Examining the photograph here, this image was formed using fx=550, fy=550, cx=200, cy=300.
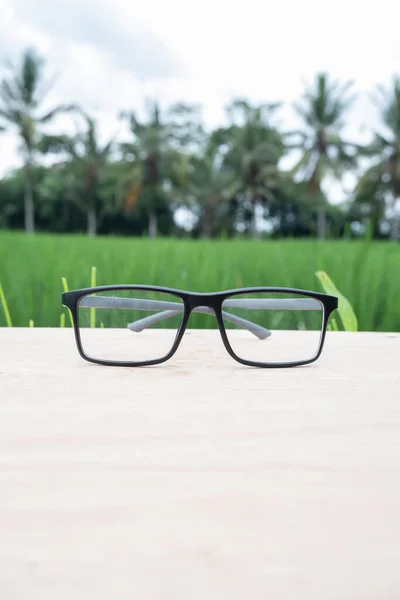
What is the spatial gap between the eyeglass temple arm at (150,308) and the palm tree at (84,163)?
81.2 ft

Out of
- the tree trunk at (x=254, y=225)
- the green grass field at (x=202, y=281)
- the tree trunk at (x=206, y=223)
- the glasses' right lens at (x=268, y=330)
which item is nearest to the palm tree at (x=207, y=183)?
the tree trunk at (x=206, y=223)

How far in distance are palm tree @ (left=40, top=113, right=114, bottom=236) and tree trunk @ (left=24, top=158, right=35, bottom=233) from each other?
51.3 inches

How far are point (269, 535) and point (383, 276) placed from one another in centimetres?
143

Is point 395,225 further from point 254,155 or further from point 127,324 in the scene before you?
point 127,324

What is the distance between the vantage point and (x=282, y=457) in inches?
10.6

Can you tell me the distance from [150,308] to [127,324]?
4 cm

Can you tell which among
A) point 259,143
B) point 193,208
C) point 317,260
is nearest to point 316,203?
point 259,143

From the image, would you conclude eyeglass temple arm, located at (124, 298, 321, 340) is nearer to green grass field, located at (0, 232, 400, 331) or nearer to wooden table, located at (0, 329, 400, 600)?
wooden table, located at (0, 329, 400, 600)

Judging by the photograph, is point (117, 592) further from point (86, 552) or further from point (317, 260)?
point (317, 260)

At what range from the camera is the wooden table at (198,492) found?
19 cm

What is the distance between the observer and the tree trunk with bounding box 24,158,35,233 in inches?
942

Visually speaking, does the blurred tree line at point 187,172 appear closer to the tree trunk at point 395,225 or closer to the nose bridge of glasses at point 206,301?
the tree trunk at point 395,225

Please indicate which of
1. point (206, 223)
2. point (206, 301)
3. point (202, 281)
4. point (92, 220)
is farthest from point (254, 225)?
point (206, 301)

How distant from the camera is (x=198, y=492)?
24cm
